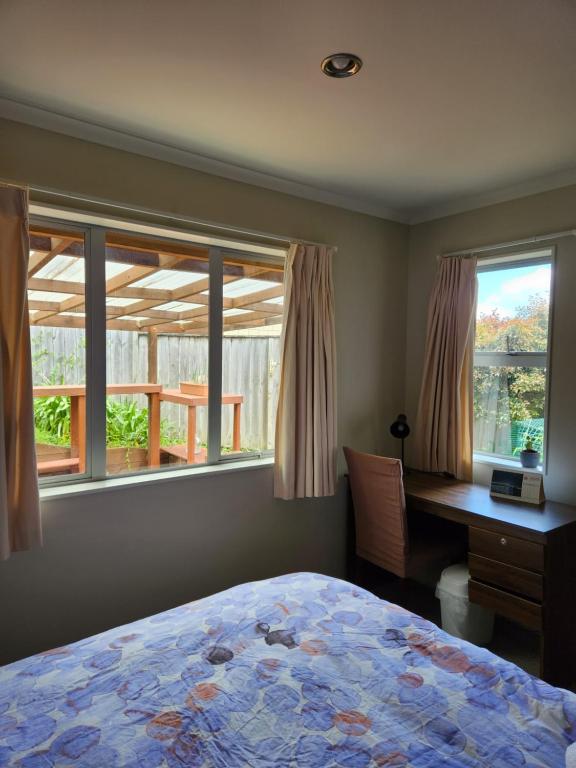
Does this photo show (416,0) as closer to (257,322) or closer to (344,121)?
(344,121)

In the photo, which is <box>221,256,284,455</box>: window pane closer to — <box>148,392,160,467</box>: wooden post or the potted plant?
<box>148,392,160,467</box>: wooden post

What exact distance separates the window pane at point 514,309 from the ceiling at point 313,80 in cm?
59

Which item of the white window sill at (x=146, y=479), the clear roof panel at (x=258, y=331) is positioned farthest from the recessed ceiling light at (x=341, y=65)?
the white window sill at (x=146, y=479)

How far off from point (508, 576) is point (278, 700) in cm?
153

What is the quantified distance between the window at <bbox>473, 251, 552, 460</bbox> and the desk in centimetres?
56

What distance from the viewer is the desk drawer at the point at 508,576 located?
226cm

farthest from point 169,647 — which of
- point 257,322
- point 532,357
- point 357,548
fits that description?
point 532,357

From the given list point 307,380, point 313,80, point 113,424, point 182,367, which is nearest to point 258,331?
point 307,380

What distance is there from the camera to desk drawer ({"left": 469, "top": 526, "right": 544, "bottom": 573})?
2254 mm

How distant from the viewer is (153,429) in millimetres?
2666

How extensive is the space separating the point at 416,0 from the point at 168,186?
1442 mm

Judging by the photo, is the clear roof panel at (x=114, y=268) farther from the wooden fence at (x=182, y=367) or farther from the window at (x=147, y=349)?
the wooden fence at (x=182, y=367)

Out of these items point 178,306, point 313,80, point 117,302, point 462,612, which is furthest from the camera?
point 178,306

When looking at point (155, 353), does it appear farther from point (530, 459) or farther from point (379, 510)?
point (530, 459)
